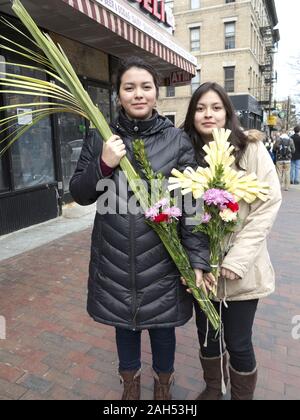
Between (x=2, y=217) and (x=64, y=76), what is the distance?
4.32 metres

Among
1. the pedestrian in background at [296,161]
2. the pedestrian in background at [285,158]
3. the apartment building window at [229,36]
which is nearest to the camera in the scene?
the pedestrian in background at [285,158]

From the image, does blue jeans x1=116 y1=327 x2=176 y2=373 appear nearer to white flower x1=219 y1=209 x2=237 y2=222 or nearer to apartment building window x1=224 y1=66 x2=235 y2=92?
white flower x1=219 y1=209 x2=237 y2=222

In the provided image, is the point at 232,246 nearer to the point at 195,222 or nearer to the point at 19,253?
the point at 195,222

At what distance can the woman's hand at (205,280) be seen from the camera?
184 cm

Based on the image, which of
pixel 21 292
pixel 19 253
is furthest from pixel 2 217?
pixel 21 292

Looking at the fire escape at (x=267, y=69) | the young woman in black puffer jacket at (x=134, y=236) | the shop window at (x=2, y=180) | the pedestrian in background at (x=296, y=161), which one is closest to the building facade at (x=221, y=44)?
the fire escape at (x=267, y=69)

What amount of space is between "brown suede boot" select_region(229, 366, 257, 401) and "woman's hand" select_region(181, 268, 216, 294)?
58 cm

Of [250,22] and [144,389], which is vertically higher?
[250,22]

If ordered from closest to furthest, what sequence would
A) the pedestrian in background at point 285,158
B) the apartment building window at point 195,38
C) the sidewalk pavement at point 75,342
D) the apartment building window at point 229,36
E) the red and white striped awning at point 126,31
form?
the sidewalk pavement at point 75,342
the red and white striped awning at point 126,31
the pedestrian in background at point 285,158
the apartment building window at point 229,36
the apartment building window at point 195,38

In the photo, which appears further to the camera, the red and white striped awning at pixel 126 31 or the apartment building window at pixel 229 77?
the apartment building window at pixel 229 77

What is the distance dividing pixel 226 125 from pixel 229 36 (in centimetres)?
2690

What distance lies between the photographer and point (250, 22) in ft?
82.3

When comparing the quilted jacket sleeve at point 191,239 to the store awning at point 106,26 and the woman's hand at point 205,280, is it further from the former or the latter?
the store awning at point 106,26

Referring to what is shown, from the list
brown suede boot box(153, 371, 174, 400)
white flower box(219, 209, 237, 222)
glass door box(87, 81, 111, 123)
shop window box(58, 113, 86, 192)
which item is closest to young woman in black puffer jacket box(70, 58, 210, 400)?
white flower box(219, 209, 237, 222)
